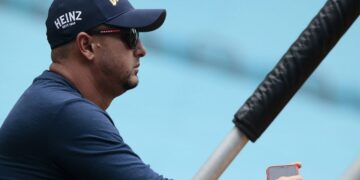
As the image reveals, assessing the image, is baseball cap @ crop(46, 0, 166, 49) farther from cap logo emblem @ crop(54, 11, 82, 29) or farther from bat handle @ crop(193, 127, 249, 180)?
bat handle @ crop(193, 127, 249, 180)

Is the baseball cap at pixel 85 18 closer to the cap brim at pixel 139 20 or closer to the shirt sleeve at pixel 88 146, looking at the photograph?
the cap brim at pixel 139 20

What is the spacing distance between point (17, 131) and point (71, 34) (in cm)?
34

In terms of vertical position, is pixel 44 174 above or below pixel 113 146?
below

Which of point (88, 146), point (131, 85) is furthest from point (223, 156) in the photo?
point (131, 85)

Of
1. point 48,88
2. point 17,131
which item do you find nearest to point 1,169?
point 17,131

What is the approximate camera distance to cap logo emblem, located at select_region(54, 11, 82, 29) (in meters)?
2.17

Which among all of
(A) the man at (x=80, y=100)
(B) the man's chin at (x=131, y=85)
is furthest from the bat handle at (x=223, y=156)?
(B) the man's chin at (x=131, y=85)

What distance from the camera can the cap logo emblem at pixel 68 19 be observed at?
2166mm

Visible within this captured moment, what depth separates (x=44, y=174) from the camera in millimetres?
1909

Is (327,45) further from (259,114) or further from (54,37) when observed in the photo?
(54,37)

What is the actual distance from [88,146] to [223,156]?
2.46ft

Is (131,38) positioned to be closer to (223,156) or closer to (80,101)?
(80,101)

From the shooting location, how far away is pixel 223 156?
1.18 meters

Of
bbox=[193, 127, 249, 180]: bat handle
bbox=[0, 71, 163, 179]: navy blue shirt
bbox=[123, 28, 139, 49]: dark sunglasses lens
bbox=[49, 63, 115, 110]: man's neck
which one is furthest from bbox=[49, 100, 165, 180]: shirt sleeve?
bbox=[193, 127, 249, 180]: bat handle
